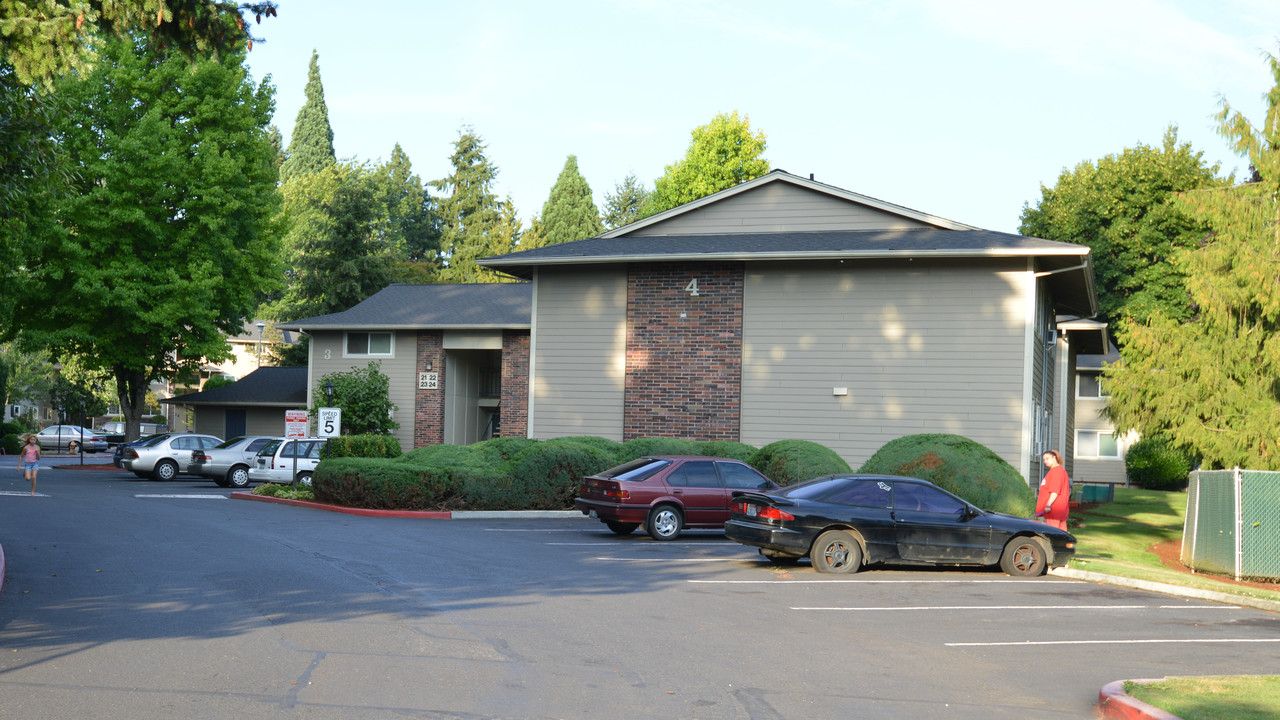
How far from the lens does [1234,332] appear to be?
23.4 m

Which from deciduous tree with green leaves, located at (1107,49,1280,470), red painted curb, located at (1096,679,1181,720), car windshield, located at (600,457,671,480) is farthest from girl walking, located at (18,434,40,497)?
deciduous tree with green leaves, located at (1107,49,1280,470)

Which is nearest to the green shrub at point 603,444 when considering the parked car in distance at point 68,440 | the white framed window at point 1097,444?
the white framed window at point 1097,444

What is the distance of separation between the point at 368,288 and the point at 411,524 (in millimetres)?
38069

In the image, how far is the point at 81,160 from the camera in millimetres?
38094

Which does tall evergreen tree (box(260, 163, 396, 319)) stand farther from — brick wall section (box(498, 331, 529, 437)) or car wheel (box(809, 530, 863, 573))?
car wheel (box(809, 530, 863, 573))

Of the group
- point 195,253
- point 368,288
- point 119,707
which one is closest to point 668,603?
point 119,707

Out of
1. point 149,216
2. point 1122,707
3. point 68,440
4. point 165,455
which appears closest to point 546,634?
point 1122,707

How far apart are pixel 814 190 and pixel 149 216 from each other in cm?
2492

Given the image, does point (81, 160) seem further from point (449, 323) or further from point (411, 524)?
point (411, 524)

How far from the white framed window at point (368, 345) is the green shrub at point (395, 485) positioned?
13642 millimetres

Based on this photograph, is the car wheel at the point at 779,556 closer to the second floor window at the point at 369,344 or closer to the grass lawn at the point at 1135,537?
the grass lawn at the point at 1135,537

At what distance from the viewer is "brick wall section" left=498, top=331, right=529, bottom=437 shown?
1352 inches

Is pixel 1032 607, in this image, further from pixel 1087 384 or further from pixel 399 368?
pixel 1087 384

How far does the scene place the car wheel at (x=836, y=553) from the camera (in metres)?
14.9
